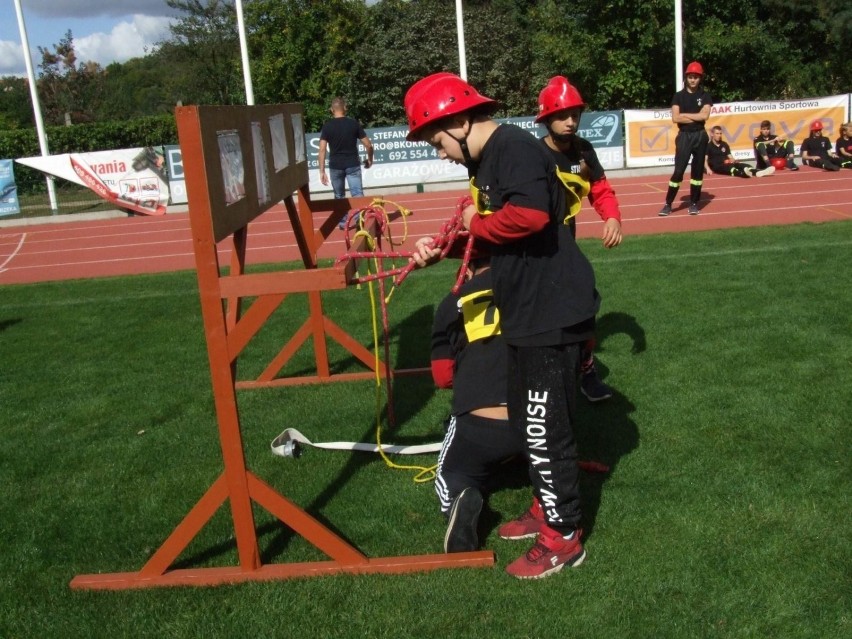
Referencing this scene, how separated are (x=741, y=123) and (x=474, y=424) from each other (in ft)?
69.2

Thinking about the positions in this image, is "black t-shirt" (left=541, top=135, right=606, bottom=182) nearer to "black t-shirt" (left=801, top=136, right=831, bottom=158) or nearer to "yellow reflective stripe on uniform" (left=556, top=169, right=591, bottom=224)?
"yellow reflective stripe on uniform" (left=556, top=169, right=591, bottom=224)

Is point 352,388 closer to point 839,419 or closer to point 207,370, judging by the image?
point 207,370

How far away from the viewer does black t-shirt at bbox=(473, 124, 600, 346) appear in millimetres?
3369

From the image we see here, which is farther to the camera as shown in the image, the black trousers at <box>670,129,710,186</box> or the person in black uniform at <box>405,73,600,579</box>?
the black trousers at <box>670,129,710,186</box>

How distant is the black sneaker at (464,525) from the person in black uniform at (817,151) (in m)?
18.3

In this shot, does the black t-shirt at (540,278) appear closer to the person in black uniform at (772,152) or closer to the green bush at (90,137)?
the person in black uniform at (772,152)

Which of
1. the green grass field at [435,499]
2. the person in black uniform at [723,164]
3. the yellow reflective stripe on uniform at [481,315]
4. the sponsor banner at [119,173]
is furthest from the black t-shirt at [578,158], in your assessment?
the sponsor banner at [119,173]

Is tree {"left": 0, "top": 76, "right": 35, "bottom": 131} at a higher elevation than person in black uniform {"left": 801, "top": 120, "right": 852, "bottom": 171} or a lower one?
higher

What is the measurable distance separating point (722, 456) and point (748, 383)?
1217mm

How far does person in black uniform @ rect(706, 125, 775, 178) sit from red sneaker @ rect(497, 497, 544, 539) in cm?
1669

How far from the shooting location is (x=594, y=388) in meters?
5.47

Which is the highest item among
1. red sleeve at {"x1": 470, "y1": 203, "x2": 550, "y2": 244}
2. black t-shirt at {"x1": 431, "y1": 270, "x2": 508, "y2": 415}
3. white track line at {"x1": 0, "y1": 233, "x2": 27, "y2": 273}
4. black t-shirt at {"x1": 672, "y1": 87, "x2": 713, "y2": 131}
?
black t-shirt at {"x1": 672, "y1": 87, "x2": 713, "y2": 131}

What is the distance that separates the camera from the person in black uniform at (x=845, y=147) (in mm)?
19453

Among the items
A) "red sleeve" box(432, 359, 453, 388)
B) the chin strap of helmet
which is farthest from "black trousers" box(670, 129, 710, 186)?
the chin strap of helmet
